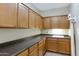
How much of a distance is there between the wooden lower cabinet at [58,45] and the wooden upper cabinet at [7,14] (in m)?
3.05

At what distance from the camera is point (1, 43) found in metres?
2.16

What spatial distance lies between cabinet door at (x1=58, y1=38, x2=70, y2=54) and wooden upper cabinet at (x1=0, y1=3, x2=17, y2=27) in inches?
120

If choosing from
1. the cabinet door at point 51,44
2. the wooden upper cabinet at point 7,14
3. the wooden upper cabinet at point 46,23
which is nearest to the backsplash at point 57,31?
the wooden upper cabinet at point 46,23

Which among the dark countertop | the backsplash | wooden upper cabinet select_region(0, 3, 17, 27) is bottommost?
the dark countertop

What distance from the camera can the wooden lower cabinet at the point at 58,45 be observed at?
4.62 m

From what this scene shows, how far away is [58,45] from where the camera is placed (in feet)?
15.8

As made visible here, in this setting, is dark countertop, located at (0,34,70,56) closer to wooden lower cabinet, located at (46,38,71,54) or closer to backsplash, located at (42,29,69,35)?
wooden lower cabinet, located at (46,38,71,54)

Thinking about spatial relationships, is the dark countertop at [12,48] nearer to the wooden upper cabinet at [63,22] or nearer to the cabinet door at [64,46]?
the cabinet door at [64,46]

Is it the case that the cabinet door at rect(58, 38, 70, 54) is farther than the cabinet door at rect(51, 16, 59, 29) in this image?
No

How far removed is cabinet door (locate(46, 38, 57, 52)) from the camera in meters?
4.91

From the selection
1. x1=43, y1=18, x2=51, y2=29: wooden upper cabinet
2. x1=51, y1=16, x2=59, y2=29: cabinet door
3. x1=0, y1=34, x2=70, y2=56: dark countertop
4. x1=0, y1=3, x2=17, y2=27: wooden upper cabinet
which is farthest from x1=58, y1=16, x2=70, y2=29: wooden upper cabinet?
x1=0, y1=3, x2=17, y2=27: wooden upper cabinet

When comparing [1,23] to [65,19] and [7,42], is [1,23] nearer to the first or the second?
[7,42]

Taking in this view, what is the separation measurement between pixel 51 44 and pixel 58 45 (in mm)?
338

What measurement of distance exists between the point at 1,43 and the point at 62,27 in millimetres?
3599
